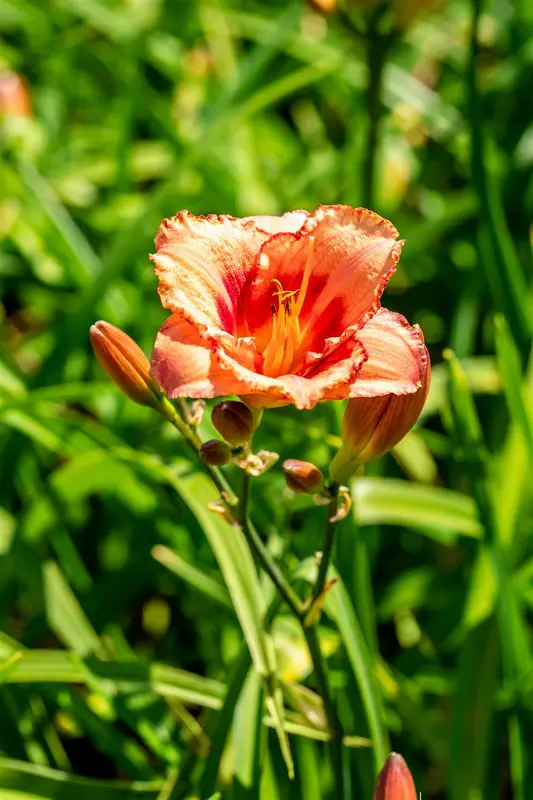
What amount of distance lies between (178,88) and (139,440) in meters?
1.25

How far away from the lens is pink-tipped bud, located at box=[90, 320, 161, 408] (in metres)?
0.91

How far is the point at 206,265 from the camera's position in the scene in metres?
0.87

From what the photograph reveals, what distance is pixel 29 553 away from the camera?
146 centimetres

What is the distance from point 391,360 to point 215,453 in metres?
0.20

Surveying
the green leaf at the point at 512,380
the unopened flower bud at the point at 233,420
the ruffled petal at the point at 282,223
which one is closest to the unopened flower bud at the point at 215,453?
the unopened flower bud at the point at 233,420

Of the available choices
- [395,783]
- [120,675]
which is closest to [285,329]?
[395,783]

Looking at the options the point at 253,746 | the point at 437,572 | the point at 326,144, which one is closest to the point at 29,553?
the point at 253,746

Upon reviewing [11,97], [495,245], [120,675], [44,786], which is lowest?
[44,786]

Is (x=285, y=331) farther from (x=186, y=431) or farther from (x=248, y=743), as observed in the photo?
(x=248, y=743)

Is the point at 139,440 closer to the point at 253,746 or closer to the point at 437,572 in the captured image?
the point at 437,572

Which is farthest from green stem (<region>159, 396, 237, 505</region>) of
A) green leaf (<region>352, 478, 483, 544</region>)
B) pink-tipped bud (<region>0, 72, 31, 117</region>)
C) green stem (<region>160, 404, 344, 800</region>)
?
pink-tipped bud (<region>0, 72, 31, 117</region>)

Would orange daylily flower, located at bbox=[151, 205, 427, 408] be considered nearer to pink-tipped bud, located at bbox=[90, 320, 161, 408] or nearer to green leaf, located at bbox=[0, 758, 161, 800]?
pink-tipped bud, located at bbox=[90, 320, 161, 408]

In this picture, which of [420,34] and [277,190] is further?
[420,34]

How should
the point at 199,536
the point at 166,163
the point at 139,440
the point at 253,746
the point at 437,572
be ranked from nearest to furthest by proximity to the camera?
the point at 253,746 < the point at 199,536 < the point at 437,572 < the point at 139,440 < the point at 166,163
